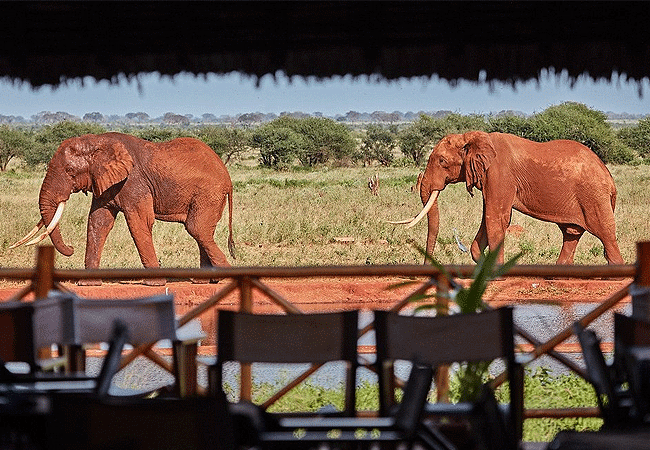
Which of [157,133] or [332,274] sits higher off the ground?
[332,274]

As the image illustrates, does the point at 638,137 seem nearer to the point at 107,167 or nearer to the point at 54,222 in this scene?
the point at 107,167

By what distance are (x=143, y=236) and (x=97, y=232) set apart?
62 centimetres

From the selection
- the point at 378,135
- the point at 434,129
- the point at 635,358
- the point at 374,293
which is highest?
the point at 635,358

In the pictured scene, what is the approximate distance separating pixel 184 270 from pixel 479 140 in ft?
30.6

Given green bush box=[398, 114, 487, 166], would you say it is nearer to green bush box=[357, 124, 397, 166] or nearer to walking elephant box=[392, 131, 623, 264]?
green bush box=[357, 124, 397, 166]

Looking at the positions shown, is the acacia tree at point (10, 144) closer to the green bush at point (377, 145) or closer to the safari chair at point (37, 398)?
the green bush at point (377, 145)

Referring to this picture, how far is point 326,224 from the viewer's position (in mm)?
14578

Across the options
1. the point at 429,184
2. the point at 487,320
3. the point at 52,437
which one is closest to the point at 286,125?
the point at 429,184

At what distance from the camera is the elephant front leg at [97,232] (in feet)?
40.7

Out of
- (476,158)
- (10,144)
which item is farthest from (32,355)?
(10,144)

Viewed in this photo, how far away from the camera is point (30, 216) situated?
45.4ft

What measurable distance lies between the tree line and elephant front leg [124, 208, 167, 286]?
228 centimetres

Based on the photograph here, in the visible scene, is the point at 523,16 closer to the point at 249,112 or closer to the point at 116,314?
the point at 116,314

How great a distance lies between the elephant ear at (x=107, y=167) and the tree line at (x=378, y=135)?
261 centimetres
